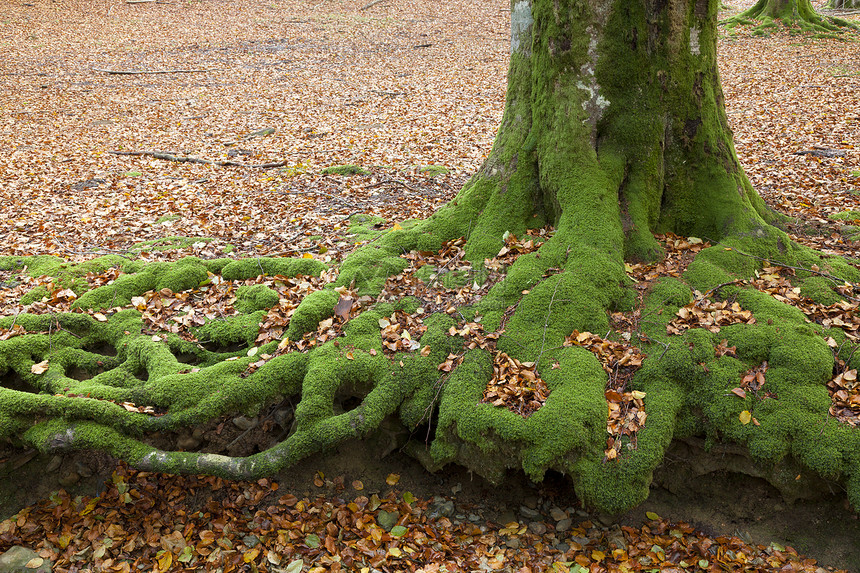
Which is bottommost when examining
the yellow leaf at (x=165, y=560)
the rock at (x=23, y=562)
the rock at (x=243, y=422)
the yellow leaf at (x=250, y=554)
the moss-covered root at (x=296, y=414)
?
the rock at (x=23, y=562)

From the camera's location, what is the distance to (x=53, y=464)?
16.0 ft

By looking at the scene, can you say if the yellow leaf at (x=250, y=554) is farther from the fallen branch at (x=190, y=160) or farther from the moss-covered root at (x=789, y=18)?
the moss-covered root at (x=789, y=18)

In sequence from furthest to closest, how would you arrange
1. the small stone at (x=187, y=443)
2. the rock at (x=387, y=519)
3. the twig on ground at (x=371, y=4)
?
the twig on ground at (x=371, y=4), the small stone at (x=187, y=443), the rock at (x=387, y=519)

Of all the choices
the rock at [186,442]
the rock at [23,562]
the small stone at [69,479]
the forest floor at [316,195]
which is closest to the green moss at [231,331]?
the rock at [186,442]

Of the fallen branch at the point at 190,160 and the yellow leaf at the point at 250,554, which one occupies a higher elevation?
the fallen branch at the point at 190,160

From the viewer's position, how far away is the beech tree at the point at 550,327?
161 inches

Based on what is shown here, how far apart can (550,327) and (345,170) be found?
6.36 m

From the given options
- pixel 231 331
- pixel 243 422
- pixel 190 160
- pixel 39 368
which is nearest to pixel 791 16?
pixel 190 160

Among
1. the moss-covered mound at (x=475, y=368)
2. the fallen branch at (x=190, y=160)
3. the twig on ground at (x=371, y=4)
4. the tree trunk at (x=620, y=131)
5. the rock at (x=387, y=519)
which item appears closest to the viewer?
the moss-covered mound at (x=475, y=368)

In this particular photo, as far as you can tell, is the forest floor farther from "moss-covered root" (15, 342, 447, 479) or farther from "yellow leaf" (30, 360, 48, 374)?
"yellow leaf" (30, 360, 48, 374)

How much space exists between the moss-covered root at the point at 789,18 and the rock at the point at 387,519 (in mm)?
21418

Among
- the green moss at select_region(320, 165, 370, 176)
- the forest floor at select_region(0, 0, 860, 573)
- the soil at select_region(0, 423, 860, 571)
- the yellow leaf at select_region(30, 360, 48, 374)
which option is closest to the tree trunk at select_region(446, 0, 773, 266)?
the forest floor at select_region(0, 0, 860, 573)

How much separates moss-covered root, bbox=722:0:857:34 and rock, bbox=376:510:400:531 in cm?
2142

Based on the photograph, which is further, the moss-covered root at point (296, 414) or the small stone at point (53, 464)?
the small stone at point (53, 464)
